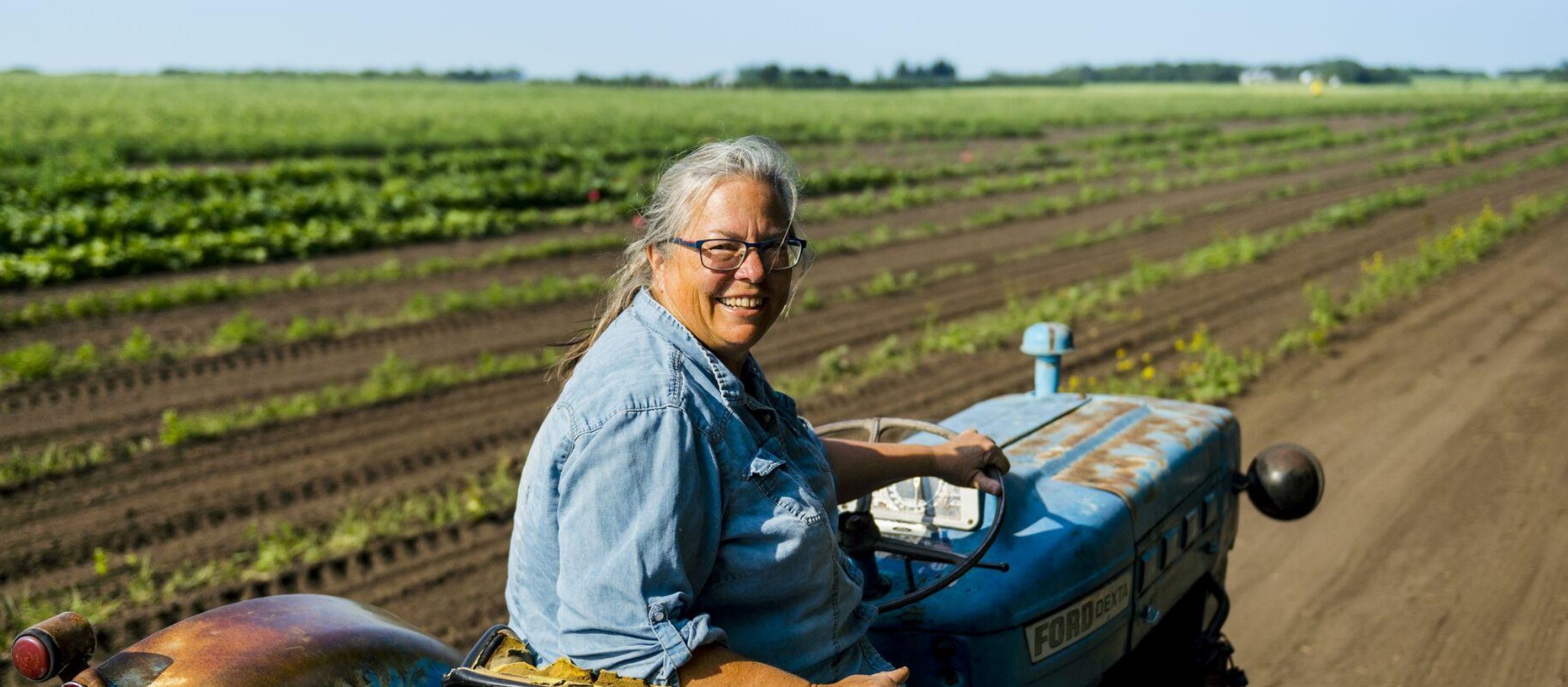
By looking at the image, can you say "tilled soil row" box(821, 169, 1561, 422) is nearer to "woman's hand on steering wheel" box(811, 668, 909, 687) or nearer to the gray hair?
the gray hair

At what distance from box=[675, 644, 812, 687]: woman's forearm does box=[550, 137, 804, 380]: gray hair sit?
62cm

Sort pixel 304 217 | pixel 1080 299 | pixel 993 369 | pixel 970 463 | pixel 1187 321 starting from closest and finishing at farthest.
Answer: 1. pixel 970 463
2. pixel 993 369
3. pixel 1187 321
4. pixel 1080 299
5. pixel 304 217

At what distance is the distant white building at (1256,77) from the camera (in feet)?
282

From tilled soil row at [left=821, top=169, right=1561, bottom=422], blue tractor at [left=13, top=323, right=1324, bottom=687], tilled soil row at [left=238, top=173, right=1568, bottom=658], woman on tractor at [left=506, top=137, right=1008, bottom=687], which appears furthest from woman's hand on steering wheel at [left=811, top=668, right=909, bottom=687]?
tilled soil row at [left=821, top=169, right=1561, bottom=422]

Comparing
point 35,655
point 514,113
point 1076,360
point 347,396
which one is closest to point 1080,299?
point 1076,360

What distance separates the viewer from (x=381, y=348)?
9.27 meters

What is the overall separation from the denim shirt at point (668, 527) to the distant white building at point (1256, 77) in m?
91.2

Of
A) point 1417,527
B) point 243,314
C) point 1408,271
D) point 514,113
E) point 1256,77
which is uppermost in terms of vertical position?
point 1256,77

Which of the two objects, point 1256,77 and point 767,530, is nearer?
point 767,530

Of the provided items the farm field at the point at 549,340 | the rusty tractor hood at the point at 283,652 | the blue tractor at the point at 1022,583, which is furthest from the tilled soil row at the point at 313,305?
the rusty tractor hood at the point at 283,652

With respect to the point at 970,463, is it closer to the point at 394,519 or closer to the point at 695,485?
the point at 695,485

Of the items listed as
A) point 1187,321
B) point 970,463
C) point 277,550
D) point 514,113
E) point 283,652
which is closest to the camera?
point 283,652

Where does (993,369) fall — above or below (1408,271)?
below

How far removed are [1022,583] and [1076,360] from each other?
22.6 ft
